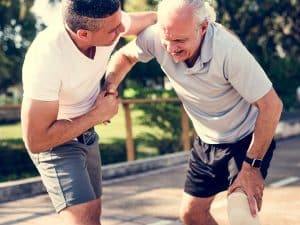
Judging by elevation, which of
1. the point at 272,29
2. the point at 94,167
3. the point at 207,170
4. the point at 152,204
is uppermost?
the point at 94,167

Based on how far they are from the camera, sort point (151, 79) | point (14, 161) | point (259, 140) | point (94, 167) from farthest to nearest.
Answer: point (151, 79)
point (14, 161)
point (94, 167)
point (259, 140)

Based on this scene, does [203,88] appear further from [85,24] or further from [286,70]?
[286,70]

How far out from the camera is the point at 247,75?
2.63m

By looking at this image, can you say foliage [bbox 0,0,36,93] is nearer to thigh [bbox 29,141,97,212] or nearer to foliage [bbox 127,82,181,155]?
foliage [bbox 127,82,181,155]

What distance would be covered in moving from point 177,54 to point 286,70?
14675 millimetres

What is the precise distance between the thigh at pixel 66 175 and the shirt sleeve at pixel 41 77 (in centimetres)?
38

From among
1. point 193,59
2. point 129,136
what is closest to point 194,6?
point 193,59

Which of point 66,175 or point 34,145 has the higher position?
point 34,145

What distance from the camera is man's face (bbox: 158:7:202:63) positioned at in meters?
2.58

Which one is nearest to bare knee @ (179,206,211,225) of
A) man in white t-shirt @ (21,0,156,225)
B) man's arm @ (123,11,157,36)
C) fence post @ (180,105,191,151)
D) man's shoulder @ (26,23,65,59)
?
man in white t-shirt @ (21,0,156,225)

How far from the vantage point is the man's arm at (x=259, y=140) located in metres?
2.64

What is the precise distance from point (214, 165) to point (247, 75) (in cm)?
78

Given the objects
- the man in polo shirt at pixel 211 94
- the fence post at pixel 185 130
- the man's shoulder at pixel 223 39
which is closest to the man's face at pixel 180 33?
the man in polo shirt at pixel 211 94

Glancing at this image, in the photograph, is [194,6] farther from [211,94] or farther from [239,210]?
[239,210]
